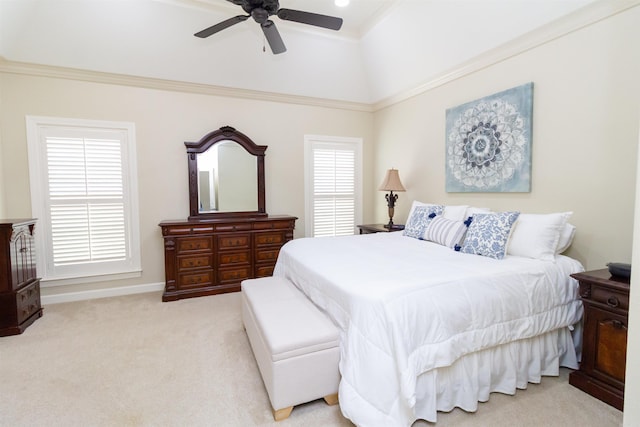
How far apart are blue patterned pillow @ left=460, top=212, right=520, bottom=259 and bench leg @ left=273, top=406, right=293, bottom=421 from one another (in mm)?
1898

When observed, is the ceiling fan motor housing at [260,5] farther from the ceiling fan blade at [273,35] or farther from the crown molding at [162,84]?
the crown molding at [162,84]

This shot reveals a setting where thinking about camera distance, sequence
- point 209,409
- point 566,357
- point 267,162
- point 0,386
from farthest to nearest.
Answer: point 267,162, point 566,357, point 0,386, point 209,409

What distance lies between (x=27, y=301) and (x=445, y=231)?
426 centimetres

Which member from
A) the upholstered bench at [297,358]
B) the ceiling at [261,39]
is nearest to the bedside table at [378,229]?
the ceiling at [261,39]

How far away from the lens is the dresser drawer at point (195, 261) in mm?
3924

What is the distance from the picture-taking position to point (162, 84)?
4.10m

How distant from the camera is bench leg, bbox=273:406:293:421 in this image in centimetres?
184

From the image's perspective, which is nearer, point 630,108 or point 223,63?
point 630,108

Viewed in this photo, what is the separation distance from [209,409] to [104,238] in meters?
3.00

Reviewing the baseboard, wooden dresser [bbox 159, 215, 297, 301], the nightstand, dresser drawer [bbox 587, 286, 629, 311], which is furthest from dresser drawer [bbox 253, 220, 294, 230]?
dresser drawer [bbox 587, 286, 629, 311]

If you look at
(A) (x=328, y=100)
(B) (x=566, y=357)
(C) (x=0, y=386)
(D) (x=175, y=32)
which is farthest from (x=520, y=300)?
(D) (x=175, y=32)

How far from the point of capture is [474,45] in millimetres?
3289

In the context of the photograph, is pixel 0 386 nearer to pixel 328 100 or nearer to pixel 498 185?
pixel 498 185

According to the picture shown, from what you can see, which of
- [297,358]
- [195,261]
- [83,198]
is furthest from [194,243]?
[297,358]
